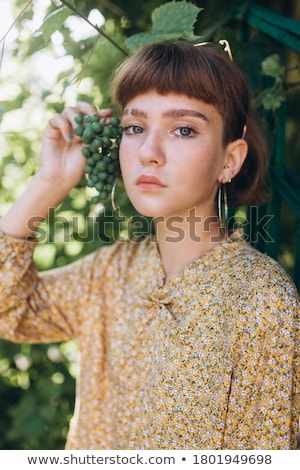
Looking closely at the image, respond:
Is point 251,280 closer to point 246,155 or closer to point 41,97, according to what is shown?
point 246,155

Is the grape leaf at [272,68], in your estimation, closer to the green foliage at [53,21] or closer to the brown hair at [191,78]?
the brown hair at [191,78]

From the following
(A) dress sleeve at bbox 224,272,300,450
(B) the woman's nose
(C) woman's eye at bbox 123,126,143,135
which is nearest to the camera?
(A) dress sleeve at bbox 224,272,300,450

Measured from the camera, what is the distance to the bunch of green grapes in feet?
5.96

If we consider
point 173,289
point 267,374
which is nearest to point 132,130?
point 173,289

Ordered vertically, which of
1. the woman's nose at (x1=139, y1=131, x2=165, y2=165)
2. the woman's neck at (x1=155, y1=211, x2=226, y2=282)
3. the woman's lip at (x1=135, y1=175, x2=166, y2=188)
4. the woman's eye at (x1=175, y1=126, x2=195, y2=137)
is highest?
the woman's eye at (x1=175, y1=126, x2=195, y2=137)

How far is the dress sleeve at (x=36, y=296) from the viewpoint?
1.93m

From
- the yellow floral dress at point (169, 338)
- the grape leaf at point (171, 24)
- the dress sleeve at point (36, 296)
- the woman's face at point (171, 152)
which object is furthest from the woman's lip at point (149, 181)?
the dress sleeve at point (36, 296)

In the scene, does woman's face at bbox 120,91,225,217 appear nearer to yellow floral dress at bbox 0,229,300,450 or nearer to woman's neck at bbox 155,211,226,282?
woman's neck at bbox 155,211,226,282

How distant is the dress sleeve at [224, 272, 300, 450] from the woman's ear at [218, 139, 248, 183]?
38 centimetres

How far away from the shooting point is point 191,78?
1.61 meters

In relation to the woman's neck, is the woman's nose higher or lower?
higher

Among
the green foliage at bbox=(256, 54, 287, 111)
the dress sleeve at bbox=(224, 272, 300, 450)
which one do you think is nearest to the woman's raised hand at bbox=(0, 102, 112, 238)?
the green foliage at bbox=(256, 54, 287, 111)

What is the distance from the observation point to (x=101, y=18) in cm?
211

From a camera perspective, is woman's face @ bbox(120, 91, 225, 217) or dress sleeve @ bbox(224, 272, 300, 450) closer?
dress sleeve @ bbox(224, 272, 300, 450)
